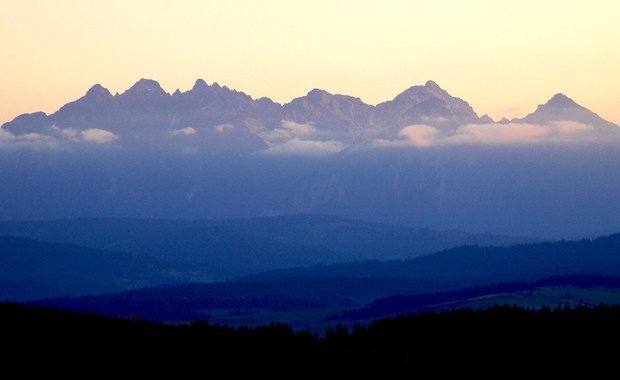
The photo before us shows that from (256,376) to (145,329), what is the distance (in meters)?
7.66

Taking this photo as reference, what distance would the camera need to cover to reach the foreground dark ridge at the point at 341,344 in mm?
79062

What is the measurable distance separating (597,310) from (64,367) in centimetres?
9428

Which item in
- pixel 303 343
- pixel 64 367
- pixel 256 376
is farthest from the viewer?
pixel 303 343

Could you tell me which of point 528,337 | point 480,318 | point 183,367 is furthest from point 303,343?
point 480,318

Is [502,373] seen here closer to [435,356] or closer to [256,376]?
[435,356]

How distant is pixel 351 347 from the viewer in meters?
108

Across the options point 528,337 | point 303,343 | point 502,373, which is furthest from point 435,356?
point 528,337

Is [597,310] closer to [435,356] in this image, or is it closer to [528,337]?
[528,337]

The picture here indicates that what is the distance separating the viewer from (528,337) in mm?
138000

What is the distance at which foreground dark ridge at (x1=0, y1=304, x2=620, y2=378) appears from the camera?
79062 millimetres

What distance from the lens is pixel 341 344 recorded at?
10862cm

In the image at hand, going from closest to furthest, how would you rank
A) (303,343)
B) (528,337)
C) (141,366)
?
(141,366) < (303,343) < (528,337)

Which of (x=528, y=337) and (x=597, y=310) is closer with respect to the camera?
(x=528, y=337)

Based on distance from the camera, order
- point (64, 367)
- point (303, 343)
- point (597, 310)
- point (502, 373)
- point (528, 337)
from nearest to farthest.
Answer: point (64, 367) → point (303, 343) → point (502, 373) → point (528, 337) → point (597, 310)
